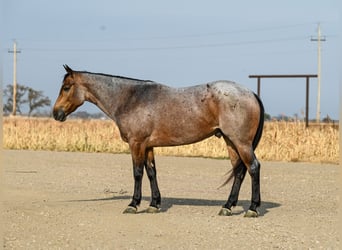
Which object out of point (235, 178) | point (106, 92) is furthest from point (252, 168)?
point (106, 92)

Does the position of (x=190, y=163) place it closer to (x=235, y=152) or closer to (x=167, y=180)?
(x=167, y=180)

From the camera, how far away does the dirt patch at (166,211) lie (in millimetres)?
8750

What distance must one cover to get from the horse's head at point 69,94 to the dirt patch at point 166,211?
5.39 feet

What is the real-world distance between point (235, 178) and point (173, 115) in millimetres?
1451

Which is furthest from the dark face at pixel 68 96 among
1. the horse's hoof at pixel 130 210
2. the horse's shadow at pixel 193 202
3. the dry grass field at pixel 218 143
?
the dry grass field at pixel 218 143

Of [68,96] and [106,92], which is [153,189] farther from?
[68,96]

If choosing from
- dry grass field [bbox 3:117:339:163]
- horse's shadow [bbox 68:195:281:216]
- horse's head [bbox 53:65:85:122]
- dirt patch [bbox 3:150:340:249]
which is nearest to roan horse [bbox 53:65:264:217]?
horse's head [bbox 53:65:85:122]

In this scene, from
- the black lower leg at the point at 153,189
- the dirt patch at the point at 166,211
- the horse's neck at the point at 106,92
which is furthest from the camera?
the horse's neck at the point at 106,92

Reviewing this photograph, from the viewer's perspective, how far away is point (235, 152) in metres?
11.5

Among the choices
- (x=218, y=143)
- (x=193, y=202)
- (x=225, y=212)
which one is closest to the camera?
(x=225, y=212)

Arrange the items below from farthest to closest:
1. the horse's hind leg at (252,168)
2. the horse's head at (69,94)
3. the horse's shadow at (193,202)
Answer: the horse's shadow at (193,202), the horse's head at (69,94), the horse's hind leg at (252,168)

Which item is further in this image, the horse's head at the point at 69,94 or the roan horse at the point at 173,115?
the horse's head at the point at 69,94

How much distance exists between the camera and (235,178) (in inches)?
449

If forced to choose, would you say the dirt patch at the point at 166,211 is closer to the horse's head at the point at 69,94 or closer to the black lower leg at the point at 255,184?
the black lower leg at the point at 255,184
